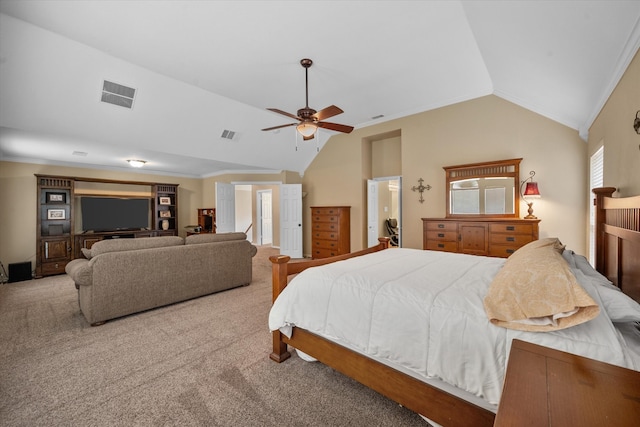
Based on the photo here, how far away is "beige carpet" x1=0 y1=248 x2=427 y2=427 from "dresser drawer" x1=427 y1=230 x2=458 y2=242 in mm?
2961

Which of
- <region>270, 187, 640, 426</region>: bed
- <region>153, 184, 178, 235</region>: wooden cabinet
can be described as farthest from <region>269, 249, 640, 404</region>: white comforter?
<region>153, 184, 178, 235</region>: wooden cabinet

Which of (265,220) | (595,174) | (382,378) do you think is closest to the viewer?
(382,378)

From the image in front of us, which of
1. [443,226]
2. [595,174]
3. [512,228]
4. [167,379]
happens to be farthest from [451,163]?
[167,379]

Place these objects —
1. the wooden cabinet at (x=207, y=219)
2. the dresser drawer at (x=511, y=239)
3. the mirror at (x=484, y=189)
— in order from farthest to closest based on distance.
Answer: the wooden cabinet at (x=207, y=219) < the mirror at (x=484, y=189) < the dresser drawer at (x=511, y=239)

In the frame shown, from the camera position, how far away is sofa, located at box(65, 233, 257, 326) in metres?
2.88

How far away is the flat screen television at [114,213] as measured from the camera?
6102 millimetres

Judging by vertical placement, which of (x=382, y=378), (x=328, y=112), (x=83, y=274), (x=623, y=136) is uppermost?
(x=328, y=112)

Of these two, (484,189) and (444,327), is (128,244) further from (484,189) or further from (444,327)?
(484,189)

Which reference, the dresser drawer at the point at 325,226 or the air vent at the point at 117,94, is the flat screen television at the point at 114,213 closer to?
the air vent at the point at 117,94

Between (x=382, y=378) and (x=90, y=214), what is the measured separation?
7.35m

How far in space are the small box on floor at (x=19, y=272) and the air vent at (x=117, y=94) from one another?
3.82m

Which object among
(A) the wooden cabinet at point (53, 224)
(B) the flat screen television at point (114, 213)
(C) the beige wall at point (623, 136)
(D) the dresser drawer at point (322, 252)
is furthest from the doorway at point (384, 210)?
(A) the wooden cabinet at point (53, 224)

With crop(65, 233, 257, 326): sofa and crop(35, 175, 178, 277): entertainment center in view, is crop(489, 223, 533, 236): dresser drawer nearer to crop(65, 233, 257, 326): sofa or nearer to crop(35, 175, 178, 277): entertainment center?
crop(65, 233, 257, 326): sofa

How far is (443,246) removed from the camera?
4266 millimetres
